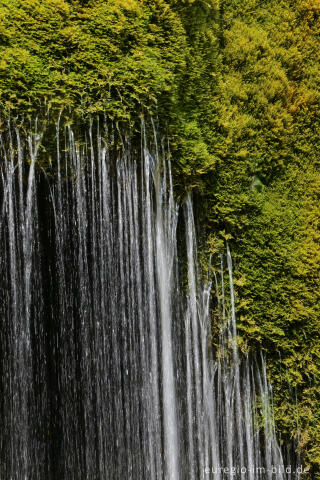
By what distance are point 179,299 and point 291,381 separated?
1387 millimetres

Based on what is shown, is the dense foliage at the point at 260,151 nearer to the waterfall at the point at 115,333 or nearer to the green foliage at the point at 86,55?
the green foliage at the point at 86,55

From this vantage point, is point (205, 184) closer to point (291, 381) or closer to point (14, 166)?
point (14, 166)

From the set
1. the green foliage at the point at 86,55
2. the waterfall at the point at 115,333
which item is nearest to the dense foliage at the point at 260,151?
the green foliage at the point at 86,55

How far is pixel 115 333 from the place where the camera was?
4.81 metres

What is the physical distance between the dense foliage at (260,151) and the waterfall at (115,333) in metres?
0.21

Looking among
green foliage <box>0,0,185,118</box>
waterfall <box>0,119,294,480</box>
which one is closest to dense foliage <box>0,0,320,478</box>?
green foliage <box>0,0,185,118</box>

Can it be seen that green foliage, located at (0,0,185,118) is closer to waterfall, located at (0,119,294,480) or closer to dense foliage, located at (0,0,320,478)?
dense foliage, located at (0,0,320,478)

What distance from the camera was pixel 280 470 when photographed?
504 centimetres

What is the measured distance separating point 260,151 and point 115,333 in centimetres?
232

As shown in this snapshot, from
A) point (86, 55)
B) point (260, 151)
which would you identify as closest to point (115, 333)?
point (260, 151)

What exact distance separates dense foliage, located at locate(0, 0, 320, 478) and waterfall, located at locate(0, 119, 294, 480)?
0.70 ft

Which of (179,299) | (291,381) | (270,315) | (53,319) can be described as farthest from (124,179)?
(291,381)

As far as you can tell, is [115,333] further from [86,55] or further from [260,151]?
[86,55]

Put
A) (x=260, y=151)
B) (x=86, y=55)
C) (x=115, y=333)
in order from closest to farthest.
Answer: (x=86, y=55), (x=115, y=333), (x=260, y=151)
